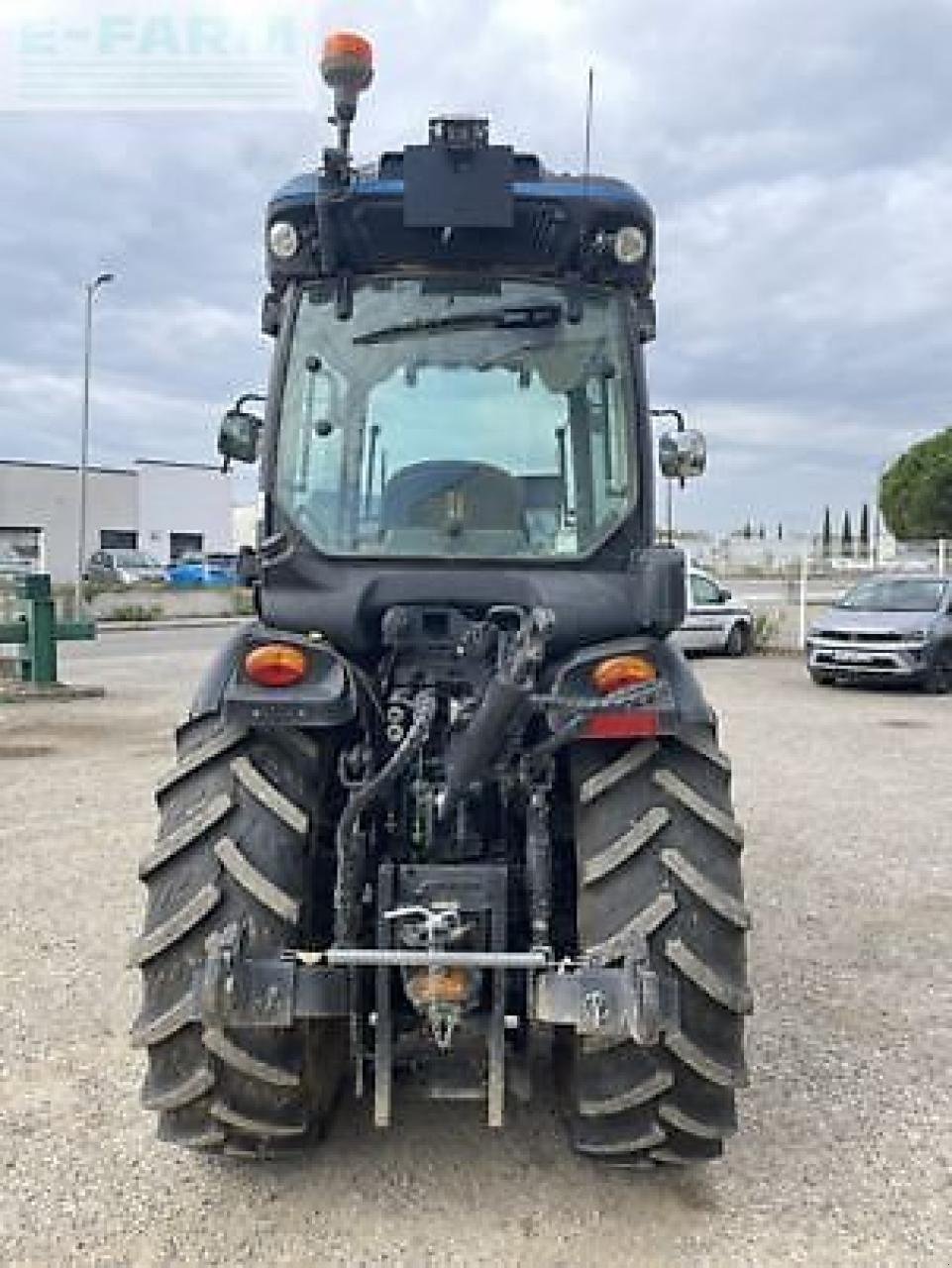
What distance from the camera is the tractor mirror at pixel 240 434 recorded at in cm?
414

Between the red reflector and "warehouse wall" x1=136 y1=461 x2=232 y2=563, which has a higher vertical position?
"warehouse wall" x1=136 y1=461 x2=232 y2=563

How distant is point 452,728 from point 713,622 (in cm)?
1669

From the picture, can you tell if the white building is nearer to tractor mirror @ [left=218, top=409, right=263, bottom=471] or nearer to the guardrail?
the guardrail

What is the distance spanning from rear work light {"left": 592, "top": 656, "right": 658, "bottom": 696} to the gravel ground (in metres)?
1.33

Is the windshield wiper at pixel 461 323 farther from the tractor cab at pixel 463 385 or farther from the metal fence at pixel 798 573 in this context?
the metal fence at pixel 798 573

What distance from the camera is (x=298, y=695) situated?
3.24m

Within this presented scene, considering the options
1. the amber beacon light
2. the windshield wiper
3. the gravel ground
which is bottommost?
the gravel ground

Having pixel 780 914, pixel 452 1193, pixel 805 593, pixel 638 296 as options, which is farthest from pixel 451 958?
pixel 805 593

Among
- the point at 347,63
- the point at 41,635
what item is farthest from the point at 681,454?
the point at 41,635

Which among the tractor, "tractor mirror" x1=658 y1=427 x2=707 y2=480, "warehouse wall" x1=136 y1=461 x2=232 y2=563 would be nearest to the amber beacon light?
the tractor

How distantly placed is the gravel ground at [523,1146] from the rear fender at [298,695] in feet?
4.06

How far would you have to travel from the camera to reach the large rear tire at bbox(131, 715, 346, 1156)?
300 cm

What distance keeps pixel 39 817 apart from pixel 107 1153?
4739mm

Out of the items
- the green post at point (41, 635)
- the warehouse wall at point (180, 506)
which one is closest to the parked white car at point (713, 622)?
the green post at point (41, 635)
